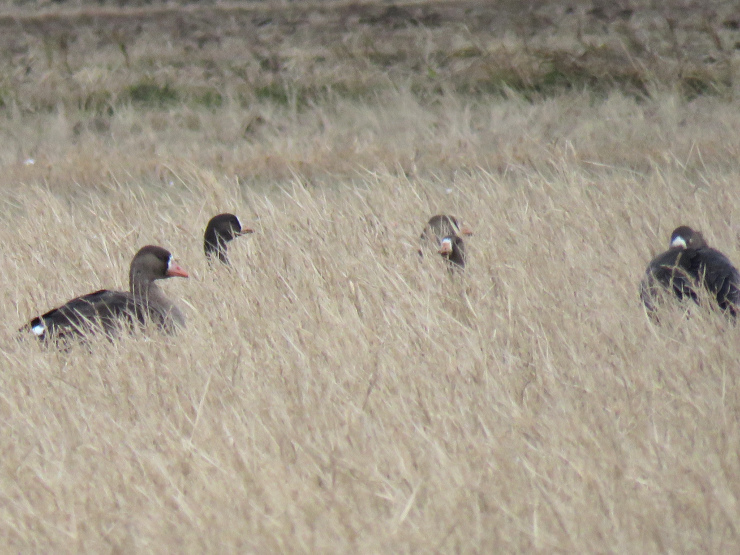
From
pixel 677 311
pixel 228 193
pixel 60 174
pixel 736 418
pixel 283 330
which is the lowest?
pixel 736 418

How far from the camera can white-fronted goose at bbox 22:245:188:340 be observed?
4.46 metres

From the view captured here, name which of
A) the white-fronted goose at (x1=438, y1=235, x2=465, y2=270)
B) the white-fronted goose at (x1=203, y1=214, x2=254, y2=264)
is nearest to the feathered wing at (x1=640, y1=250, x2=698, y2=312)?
the white-fronted goose at (x1=438, y1=235, x2=465, y2=270)

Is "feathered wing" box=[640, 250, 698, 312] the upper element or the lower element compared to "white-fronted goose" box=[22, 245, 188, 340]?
lower

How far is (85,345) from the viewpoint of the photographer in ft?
13.8

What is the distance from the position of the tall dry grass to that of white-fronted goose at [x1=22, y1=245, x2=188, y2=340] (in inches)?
5.8

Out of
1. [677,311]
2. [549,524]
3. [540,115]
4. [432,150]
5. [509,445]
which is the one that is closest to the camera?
[549,524]

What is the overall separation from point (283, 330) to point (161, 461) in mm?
1135

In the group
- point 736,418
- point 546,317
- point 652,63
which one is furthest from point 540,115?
point 736,418

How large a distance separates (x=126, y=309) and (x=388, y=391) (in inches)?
72.7

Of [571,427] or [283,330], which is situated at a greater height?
[283,330]

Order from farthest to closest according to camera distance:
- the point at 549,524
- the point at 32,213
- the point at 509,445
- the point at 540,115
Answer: the point at 540,115 → the point at 32,213 → the point at 509,445 → the point at 549,524

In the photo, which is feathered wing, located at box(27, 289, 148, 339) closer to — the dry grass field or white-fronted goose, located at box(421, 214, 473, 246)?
the dry grass field

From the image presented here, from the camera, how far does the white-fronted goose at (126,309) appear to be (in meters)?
4.46

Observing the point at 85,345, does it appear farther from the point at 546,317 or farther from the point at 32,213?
the point at 32,213
